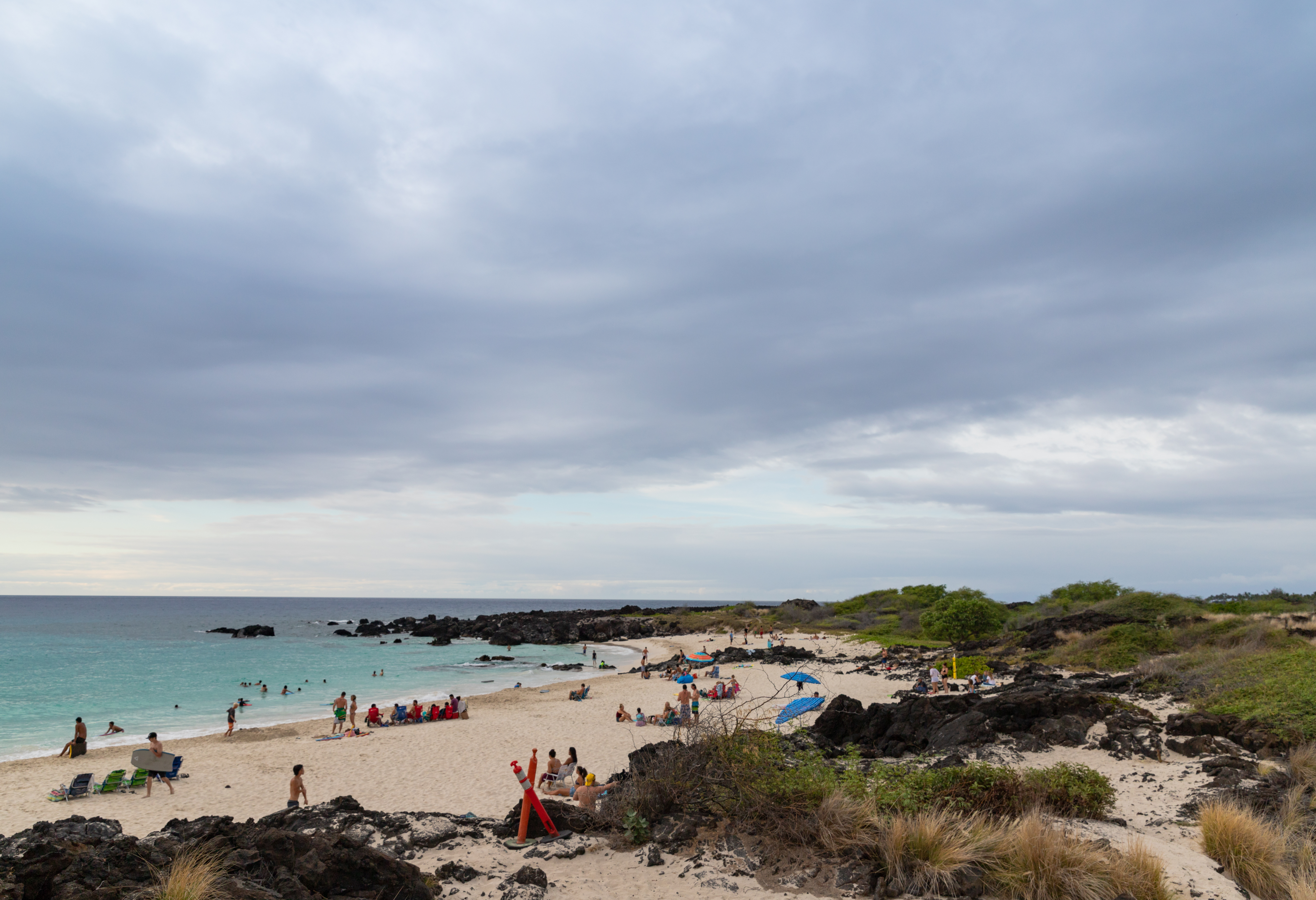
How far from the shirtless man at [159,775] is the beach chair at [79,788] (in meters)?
1.13

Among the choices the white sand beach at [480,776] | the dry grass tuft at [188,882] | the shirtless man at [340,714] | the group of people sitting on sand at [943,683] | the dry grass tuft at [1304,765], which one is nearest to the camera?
the dry grass tuft at [188,882]

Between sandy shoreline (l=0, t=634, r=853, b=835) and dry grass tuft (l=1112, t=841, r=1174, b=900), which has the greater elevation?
dry grass tuft (l=1112, t=841, r=1174, b=900)

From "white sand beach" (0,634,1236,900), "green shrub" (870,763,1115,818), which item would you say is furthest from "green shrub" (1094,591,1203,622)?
"green shrub" (870,763,1115,818)

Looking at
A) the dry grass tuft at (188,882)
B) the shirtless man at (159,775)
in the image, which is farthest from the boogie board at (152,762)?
the dry grass tuft at (188,882)

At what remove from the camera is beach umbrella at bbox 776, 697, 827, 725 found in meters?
20.7

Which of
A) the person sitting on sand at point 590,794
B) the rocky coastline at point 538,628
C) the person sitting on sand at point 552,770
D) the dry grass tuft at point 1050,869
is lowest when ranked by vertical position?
the rocky coastline at point 538,628

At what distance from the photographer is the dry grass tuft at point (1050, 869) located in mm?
6410

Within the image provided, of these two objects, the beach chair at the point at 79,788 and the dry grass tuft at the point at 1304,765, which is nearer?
the dry grass tuft at the point at 1304,765

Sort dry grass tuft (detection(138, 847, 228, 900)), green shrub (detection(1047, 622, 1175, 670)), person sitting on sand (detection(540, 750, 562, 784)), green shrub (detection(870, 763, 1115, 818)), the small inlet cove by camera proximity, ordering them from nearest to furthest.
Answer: dry grass tuft (detection(138, 847, 228, 900)) < green shrub (detection(870, 763, 1115, 818)) < person sitting on sand (detection(540, 750, 562, 784)) < green shrub (detection(1047, 622, 1175, 670)) < the small inlet cove

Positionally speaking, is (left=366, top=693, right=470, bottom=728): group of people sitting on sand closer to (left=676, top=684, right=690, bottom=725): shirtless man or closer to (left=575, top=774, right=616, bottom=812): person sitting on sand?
(left=676, top=684, right=690, bottom=725): shirtless man

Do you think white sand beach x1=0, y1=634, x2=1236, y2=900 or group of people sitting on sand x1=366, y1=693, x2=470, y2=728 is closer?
white sand beach x1=0, y1=634, x2=1236, y2=900

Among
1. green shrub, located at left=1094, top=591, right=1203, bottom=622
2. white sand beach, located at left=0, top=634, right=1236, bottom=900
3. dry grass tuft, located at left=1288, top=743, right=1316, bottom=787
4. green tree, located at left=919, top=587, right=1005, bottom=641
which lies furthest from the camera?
green tree, located at left=919, top=587, right=1005, bottom=641

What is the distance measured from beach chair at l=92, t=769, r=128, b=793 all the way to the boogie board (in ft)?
1.16

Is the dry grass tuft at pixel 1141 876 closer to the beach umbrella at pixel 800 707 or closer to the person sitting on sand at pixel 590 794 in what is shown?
the person sitting on sand at pixel 590 794
